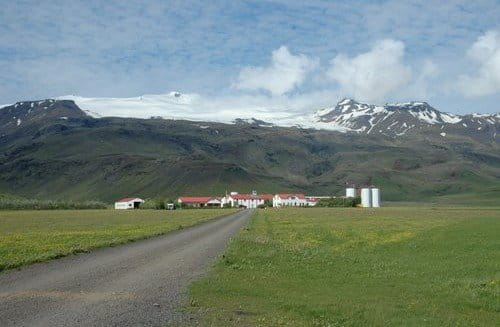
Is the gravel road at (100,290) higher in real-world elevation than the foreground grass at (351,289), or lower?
higher

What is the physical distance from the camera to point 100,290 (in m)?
21.6

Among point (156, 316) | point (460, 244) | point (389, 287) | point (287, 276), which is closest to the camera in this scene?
point (156, 316)

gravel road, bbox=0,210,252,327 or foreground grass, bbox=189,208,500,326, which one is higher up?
gravel road, bbox=0,210,252,327

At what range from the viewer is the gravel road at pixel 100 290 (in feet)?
54.9

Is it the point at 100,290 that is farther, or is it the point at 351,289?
the point at 351,289

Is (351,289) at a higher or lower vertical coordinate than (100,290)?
lower

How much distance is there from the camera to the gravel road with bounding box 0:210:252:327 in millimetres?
16719

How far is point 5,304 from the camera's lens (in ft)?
60.7

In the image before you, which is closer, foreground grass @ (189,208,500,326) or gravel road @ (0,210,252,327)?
gravel road @ (0,210,252,327)

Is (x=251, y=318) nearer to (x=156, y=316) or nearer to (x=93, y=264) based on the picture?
(x=156, y=316)

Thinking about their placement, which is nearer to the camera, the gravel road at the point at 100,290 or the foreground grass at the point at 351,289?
the gravel road at the point at 100,290

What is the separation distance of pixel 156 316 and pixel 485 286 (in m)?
13.5

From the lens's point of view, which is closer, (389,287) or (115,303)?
(115,303)

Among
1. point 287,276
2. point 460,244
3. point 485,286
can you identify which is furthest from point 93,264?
point 460,244
